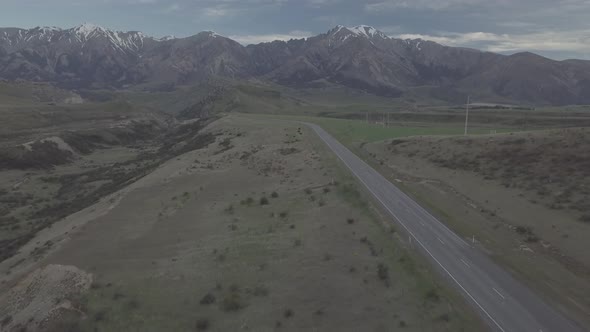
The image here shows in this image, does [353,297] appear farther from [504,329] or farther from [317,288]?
[504,329]

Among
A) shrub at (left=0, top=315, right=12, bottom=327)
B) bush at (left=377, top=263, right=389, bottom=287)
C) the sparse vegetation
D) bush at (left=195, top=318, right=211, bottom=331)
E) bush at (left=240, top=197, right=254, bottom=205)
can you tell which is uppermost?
bush at (left=377, top=263, right=389, bottom=287)

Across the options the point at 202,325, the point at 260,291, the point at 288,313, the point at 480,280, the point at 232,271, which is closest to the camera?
the point at 202,325

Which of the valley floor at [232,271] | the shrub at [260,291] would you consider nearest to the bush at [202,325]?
the valley floor at [232,271]

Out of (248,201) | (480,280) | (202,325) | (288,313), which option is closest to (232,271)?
(202,325)

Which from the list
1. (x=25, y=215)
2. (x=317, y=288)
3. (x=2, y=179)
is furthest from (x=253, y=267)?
(x=2, y=179)

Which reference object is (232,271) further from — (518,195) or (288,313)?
(518,195)

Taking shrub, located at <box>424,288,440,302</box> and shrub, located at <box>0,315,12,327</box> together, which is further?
shrub, located at <box>0,315,12,327</box>

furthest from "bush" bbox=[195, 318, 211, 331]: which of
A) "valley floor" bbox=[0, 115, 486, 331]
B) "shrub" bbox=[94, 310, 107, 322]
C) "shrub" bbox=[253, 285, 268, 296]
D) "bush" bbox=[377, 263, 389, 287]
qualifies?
"bush" bbox=[377, 263, 389, 287]

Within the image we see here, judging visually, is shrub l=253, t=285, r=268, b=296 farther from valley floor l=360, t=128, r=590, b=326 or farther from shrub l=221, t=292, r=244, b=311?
valley floor l=360, t=128, r=590, b=326

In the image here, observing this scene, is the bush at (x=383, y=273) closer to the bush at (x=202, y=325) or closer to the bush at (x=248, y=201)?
the bush at (x=202, y=325)
